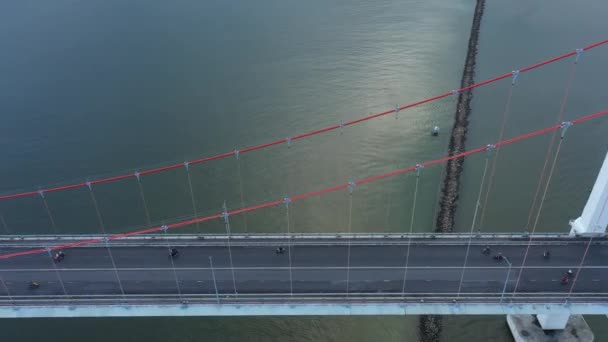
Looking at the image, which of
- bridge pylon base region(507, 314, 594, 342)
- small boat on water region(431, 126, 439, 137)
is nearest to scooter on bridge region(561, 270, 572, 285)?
bridge pylon base region(507, 314, 594, 342)

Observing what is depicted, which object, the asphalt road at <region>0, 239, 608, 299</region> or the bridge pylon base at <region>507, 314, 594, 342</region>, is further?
the bridge pylon base at <region>507, 314, 594, 342</region>

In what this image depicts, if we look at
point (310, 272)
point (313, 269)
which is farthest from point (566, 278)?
A: point (310, 272)

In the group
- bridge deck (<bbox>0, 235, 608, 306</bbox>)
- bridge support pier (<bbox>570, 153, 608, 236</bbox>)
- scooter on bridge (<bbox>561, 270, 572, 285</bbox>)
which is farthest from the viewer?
bridge support pier (<bbox>570, 153, 608, 236</bbox>)

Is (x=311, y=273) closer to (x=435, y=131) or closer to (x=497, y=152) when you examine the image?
(x=435, y=131)

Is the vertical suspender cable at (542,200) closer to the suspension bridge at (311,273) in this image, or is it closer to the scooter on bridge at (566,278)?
the suspension bridge at (311,273)

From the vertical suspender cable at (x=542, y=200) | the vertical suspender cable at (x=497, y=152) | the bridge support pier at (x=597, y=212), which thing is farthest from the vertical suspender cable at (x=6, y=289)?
the bridge support pier at (x=597, y=212)

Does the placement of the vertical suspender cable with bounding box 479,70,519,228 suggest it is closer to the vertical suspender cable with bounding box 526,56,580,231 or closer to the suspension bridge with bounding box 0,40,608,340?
the vertical suspender cable with bounding box 526,56,580,231
